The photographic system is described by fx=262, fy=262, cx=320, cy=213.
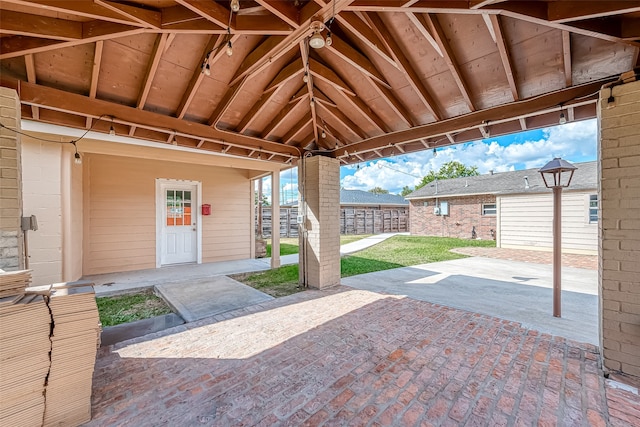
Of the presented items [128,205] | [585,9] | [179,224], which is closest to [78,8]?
[585,9]

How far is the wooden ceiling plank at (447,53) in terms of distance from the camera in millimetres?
2455

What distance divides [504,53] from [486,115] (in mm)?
949

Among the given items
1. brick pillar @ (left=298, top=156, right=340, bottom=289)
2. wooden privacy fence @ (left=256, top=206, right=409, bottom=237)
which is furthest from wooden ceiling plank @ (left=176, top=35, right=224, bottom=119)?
wooden privacy fence @ (left=256, top=206, right=409, bottom=237)

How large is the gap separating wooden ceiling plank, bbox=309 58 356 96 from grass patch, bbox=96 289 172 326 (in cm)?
399

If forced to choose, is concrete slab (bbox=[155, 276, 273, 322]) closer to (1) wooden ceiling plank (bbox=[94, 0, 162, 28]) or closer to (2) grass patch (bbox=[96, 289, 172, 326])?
(2) grass patch (bbox=[96, 289, 172, 326])

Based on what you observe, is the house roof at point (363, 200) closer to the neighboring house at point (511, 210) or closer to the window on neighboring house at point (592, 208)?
the neighboring house at point (511, 210)

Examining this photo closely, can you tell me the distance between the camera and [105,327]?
340 cm

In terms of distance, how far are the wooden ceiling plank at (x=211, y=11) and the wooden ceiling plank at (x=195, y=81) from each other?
0.40m

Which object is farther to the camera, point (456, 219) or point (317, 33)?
point (456, 219)

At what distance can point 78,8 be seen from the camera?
Answer: 6.44ft

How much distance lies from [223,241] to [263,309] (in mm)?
4653

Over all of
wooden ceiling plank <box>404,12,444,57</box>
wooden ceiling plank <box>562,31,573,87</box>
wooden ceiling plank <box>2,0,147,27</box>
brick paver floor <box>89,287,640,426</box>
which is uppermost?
wooden ceiling plank <box>404,12,444,57</box>

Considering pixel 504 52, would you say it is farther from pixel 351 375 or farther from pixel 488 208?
pixel 488 208

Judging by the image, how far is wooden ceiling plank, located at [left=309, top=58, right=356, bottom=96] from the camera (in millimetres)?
3188
